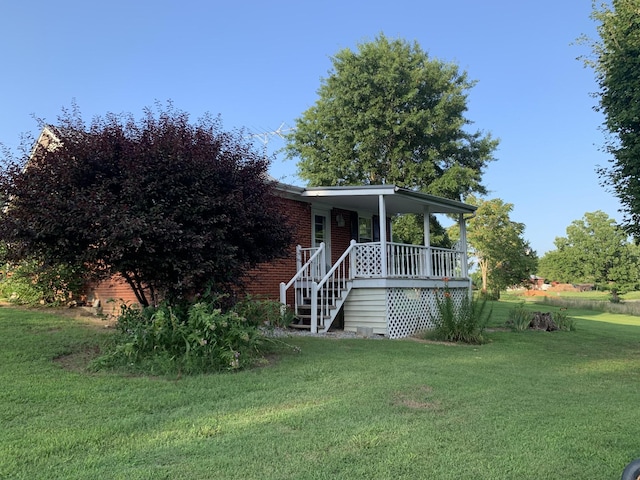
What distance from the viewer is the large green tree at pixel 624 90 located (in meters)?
6.85

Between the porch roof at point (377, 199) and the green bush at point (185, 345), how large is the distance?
18.9 feet

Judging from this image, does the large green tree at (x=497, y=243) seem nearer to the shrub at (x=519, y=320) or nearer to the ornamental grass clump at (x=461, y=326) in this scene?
the shrub at (x=519, y=320)

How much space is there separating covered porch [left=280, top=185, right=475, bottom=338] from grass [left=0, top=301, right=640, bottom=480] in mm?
3541

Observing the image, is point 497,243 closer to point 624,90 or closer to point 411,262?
point 411,262

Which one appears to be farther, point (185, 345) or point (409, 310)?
point (409, 310)

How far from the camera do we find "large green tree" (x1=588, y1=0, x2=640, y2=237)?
6848mm

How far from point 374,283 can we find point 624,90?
5799mm

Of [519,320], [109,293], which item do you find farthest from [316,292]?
[519,320]

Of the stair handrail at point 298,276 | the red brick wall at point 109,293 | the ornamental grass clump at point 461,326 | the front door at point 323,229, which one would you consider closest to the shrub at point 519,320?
the ornamental grass clump at point 461,326

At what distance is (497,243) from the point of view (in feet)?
112

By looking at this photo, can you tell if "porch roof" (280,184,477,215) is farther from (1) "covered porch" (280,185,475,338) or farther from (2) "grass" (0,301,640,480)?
(2) "grass" (0,301,640,480)

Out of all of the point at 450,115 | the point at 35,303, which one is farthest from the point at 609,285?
the point at 35,303

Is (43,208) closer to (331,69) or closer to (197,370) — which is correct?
(197,370)

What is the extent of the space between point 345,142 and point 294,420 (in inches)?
865
